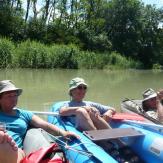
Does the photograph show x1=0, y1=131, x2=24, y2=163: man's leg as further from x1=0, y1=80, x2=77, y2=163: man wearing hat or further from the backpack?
x1=0, y1=80, x2=77, y2=163: man wearing hat

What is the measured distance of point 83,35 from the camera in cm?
3738

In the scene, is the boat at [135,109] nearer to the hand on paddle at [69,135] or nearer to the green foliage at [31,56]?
the hand on paddle at [69,135]

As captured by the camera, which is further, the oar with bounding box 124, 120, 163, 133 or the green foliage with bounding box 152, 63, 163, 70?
the green foliage with bounding box 152, 63, 163, 70

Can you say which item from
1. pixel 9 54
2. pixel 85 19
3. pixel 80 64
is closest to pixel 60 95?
pixel 9 54

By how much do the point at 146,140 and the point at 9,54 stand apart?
58.2ft

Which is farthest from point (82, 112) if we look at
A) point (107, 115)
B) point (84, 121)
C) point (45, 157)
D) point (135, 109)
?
point (135, 109)

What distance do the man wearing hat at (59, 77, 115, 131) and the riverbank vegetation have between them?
1626 centimetres

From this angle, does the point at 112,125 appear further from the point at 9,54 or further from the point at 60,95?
the point at 9,54

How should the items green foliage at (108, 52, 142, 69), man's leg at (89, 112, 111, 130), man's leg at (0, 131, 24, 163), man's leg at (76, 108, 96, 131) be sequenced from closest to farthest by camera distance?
man's leg at (0, 131, 24, 163) → man's leg at (76, 108, 96, 131) → man's leg at (89, 112, 111, 130) → green foliage at (108, 52, 142, 69)

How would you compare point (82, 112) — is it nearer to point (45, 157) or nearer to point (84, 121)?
point (84, 121)

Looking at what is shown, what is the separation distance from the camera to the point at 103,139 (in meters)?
4.55

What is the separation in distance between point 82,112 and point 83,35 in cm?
3270

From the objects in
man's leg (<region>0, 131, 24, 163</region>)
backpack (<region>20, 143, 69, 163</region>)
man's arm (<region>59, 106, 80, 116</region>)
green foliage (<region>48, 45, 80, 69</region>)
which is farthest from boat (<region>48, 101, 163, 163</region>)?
green foliage (<region>48, 45, 80, 69</region>)

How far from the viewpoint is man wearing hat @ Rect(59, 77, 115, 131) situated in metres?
4.96
